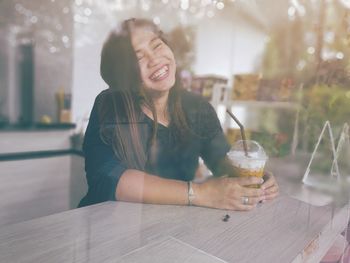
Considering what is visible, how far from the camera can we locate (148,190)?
79 cm

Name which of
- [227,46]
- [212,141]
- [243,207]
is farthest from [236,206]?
[227,46]

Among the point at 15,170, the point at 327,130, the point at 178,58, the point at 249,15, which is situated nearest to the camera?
the point at 15,170

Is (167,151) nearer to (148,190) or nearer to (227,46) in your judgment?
(148,190)

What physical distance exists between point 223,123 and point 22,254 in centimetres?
67

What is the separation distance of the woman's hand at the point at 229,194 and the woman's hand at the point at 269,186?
48 millimetres

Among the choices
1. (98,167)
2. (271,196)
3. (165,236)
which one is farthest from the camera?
(271,196)

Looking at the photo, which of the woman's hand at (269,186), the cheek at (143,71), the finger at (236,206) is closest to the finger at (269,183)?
the woman's hand at (269,186)

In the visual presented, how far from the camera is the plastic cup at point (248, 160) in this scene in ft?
2.89

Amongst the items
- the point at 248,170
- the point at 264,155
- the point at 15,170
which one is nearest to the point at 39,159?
the point at 15,170

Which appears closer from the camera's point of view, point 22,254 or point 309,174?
point 22,254

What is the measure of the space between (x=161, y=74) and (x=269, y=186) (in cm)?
48

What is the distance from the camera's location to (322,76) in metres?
1.03

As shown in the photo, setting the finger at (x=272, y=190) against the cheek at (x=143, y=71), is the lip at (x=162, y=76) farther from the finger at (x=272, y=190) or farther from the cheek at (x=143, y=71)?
the finger at (x=272, y=190)

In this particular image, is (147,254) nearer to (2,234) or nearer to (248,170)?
(2,234)
